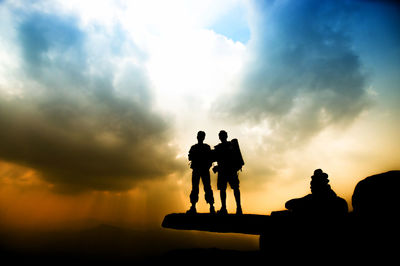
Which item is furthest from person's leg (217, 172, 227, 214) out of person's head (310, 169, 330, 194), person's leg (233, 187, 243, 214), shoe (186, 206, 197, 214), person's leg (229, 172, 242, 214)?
person's head (310, 169, 330, 194)

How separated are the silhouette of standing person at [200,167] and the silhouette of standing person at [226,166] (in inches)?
18.1

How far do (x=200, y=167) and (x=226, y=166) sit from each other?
119 centimetres

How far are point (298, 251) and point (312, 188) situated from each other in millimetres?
4893

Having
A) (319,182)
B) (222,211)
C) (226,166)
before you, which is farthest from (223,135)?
(319,182)

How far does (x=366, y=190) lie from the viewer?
6164mm

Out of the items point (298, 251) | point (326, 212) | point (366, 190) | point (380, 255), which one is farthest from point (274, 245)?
point (366, 190)

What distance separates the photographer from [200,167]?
809 centimetres

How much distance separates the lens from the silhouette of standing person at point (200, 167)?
7.77m

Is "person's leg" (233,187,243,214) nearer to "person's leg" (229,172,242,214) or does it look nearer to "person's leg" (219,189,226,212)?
"person's leg" (229,172,242,214)

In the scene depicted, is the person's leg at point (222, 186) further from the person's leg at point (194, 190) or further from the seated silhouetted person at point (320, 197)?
the seated silhouetted person at point (320, 197)

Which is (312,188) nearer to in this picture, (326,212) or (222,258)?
(326,212)

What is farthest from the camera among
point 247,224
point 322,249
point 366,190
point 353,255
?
point 247,224

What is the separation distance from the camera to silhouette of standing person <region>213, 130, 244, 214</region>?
7863mm

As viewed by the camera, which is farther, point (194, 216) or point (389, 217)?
point (194, 216)
